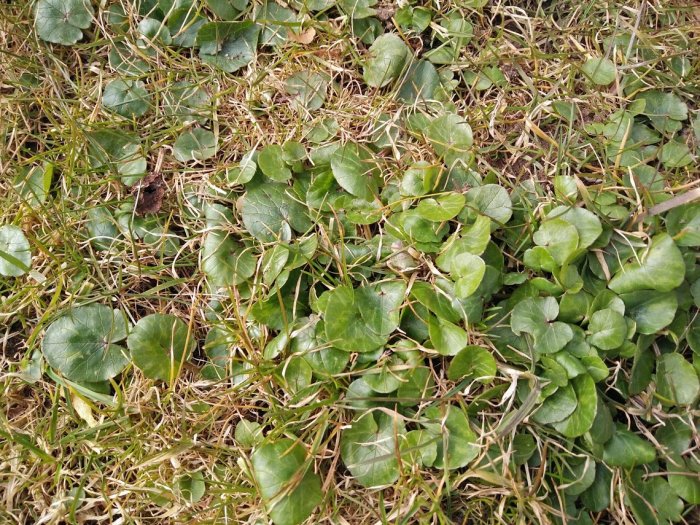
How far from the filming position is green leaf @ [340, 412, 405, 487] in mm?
1179

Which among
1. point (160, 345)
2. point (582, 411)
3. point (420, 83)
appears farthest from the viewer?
point (420, 83)

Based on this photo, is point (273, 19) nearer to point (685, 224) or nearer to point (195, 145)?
point (195, 145)

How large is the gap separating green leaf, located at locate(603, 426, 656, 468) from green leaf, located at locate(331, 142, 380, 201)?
0.70m

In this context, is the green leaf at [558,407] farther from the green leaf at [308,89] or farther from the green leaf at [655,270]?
the green leaf at [308,89]

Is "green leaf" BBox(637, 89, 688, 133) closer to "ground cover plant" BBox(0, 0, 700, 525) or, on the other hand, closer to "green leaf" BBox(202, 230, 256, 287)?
"ground cover plant" BBox(0, 0, 700, 525)

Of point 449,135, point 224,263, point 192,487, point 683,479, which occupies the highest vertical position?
point 449,135

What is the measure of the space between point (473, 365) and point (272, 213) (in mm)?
532

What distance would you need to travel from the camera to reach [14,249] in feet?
4.49

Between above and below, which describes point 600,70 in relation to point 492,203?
above

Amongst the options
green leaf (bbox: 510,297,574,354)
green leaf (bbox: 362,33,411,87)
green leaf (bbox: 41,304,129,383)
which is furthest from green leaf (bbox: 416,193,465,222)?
green leaf (bbox: 41,304,129,383)

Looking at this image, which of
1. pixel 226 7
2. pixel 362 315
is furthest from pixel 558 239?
pixel 226 7

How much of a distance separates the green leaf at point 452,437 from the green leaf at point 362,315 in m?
0.18

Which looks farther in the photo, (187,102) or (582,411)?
(187,102)

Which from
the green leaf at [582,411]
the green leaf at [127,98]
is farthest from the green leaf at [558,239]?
the green leaf at [127,98]
